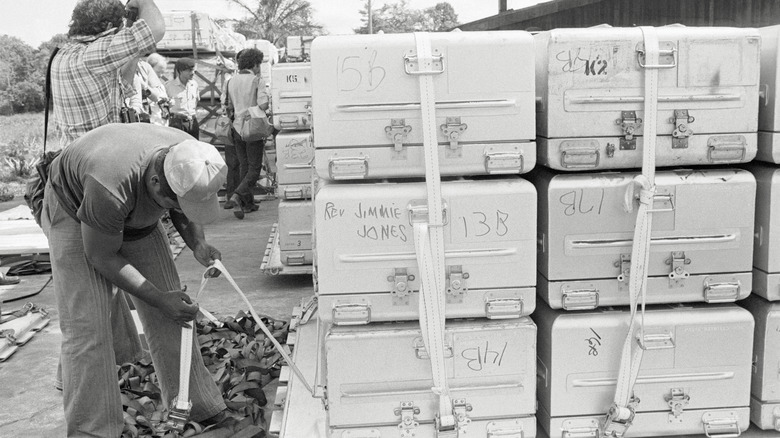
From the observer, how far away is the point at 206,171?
286 cm

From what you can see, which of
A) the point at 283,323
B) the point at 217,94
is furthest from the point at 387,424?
the point at 217,94

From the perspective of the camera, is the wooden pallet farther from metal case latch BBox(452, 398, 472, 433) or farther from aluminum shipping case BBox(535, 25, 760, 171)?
aluminum shipping case BBox(535, 25, 760, 171)

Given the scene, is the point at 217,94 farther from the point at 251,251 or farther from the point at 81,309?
the point at 81,309

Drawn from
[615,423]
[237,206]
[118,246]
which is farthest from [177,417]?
[237,206]

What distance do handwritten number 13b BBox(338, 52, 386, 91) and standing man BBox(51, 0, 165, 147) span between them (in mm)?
1844

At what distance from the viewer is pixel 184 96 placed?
35.5ft

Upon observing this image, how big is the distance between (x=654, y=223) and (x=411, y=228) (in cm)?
92

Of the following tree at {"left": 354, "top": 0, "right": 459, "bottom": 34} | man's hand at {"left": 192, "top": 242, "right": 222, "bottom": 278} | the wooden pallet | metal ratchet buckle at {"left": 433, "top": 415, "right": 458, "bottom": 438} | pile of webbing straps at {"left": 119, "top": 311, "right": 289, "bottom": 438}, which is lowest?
pile of webbing straps at {"left": 119, "top": 311, "right": 289, "bottom": 438}

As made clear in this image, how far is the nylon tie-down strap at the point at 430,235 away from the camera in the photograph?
2.79 m

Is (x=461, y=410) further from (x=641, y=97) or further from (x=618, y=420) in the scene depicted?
(x=641, y=97)

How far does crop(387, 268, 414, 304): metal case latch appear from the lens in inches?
113

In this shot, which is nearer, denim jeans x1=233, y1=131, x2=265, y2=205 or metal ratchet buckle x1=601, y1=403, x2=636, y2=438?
metal ratchet buckle x1=601, y1=403, x2=636, y2=438

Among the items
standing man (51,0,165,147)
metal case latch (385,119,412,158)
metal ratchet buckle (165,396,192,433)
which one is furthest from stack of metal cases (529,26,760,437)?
standing man (51,0,165,147)

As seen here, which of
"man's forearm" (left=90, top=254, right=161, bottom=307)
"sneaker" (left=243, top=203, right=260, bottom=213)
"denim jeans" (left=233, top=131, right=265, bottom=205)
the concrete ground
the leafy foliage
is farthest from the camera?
the leafy foliage
